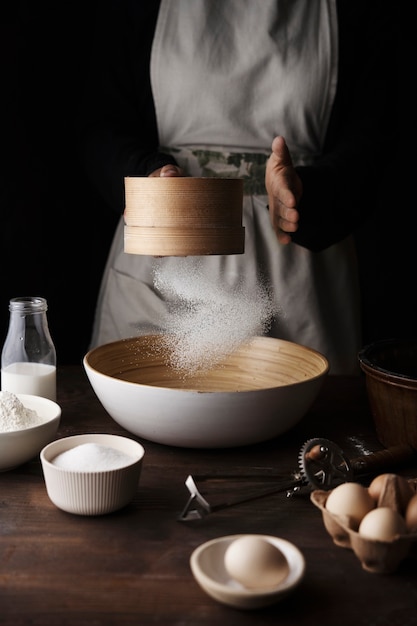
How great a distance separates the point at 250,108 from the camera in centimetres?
206

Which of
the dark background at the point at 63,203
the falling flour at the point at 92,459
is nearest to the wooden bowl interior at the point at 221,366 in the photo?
the falling flour at the point at 92,459

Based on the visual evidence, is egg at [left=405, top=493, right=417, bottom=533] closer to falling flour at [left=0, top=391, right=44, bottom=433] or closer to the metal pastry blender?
the metal pastry blender

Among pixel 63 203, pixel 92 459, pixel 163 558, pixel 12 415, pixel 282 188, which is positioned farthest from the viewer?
pixel 63 203

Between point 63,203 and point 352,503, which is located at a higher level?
point 63,203

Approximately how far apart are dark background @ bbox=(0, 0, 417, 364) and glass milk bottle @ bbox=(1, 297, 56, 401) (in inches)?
51.0

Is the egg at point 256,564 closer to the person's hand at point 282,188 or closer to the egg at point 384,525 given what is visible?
the egg at point 384,525

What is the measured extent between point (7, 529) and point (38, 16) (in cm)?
212

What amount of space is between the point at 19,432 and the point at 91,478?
178mm

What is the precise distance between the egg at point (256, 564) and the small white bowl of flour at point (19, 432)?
16.7 inches

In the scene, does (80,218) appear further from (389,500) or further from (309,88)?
(389,500)

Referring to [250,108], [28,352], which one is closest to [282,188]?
[250,108]

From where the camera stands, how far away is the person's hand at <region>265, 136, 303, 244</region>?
5.27 feet

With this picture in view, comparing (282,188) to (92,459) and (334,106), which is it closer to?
(334,106)

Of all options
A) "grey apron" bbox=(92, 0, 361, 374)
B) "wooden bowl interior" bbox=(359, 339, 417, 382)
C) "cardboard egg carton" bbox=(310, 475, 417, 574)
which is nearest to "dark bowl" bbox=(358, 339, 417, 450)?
"wooden bowl interior" bbox=(359, 339, 417, 382)
